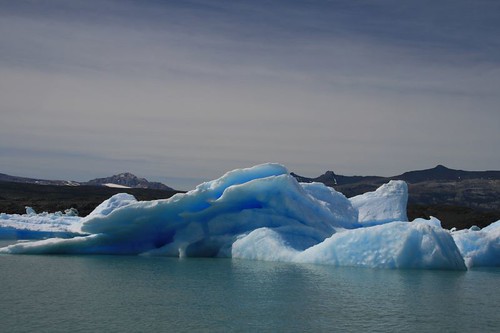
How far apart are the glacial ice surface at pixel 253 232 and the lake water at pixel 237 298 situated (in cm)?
57

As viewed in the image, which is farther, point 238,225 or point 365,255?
point 238,225

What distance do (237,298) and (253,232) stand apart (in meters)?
7.32

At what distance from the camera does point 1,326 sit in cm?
755

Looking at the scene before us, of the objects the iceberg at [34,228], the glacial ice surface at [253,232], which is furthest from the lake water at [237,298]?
the iceberg at [34,228]

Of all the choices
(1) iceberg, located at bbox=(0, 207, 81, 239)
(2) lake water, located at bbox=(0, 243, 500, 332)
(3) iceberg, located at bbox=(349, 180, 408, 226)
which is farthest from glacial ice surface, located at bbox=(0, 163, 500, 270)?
(1) iceberg, located at bbox=(0, 207, 81, 239)

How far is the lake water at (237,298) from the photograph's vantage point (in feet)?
26.8

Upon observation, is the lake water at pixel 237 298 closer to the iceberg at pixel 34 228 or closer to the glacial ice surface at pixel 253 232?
the glacial ice surface at pixel 253 232

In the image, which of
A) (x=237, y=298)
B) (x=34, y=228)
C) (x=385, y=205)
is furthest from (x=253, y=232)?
(x=34, y=228)

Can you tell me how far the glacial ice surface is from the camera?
1554cm

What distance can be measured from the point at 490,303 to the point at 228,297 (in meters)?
4.77

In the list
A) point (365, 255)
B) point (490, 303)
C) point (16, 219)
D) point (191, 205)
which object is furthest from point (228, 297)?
point (16, 219)

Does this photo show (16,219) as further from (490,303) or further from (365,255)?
(490,303)

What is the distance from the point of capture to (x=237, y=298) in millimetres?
10320

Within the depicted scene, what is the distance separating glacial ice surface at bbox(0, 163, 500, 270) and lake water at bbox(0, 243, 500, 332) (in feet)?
1.87
